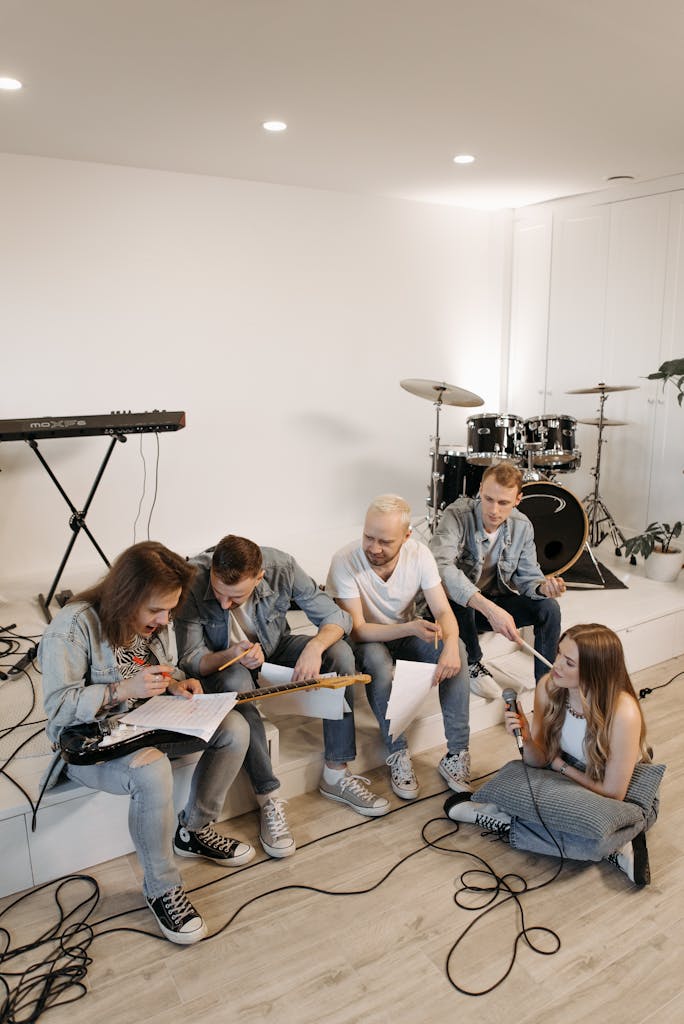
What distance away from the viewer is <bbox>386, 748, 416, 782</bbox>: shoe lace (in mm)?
2740

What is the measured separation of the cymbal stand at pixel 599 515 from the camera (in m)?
5.14

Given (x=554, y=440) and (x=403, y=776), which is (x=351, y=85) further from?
(x=403, y=776)

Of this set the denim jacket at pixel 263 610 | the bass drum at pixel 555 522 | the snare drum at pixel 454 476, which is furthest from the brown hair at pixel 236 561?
the snare drum at pixel 454 476

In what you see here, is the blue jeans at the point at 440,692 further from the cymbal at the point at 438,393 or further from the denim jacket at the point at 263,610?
Answer: the cymbal at the point at 438,393

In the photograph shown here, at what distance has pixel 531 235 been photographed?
579 cm

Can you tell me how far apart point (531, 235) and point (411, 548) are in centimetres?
378

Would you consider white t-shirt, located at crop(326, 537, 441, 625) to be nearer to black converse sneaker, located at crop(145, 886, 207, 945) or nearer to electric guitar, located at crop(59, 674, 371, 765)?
electric guitar, located at crop(59, 674, 371, 765)

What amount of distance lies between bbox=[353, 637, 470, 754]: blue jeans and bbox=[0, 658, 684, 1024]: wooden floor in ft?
0.94

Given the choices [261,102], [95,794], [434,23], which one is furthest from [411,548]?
[261,102]

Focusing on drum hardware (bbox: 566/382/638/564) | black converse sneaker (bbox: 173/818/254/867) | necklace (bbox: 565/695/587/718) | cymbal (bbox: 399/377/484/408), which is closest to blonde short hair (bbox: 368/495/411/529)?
necklace (bbox: 565/695/587/718)

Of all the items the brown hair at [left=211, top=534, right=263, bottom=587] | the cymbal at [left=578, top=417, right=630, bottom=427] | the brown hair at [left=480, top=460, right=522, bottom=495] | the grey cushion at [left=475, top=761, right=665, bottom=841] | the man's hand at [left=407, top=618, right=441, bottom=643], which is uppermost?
the cymbal at [left=578, top=417, right=630, bottom=427]

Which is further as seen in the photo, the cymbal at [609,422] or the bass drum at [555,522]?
the cymbal at [609,422]

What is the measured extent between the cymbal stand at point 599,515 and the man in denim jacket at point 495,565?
2.02 metres

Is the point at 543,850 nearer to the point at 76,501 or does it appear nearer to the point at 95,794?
the point at 95,794
